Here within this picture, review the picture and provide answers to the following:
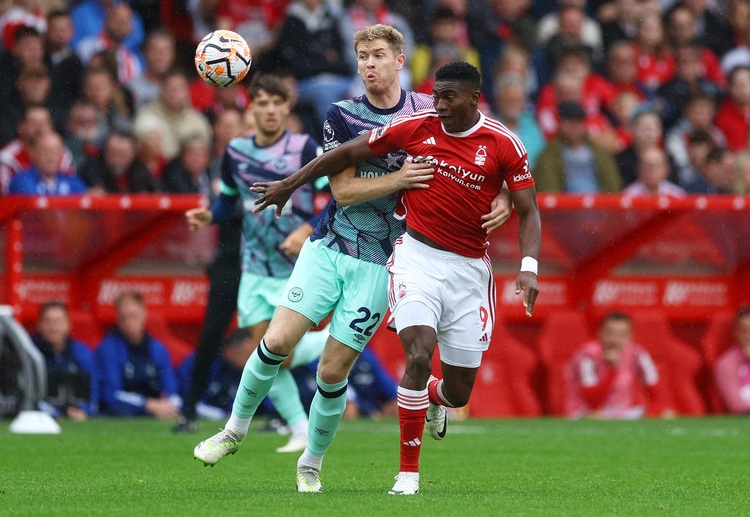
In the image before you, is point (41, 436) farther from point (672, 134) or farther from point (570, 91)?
point (672, 134)

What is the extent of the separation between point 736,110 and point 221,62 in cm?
1199

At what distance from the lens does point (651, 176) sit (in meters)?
16.3

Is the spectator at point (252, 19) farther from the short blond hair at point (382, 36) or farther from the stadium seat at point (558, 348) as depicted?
the short blond hair at point (382, 36)

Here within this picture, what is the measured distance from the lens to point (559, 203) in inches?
571

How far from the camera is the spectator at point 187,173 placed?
14.5 m

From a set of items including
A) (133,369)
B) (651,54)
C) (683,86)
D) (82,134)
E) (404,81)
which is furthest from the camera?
(651,54)

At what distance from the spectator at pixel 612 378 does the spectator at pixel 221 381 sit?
11.8 feet

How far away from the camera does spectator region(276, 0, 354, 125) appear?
16.0m

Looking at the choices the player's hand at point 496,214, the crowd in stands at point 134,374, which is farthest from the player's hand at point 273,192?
the crowd in stands at point 134,374

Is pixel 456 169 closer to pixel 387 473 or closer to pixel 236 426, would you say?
pixel 236 426

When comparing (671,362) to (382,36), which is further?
(671,362)

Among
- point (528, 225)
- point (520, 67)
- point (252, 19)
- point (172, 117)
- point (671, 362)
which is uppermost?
point (252, 19)

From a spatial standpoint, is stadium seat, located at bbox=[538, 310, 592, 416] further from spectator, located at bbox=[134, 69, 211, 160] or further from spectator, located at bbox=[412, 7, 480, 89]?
spectator, located at bbox=[134, 69, 211, 160]

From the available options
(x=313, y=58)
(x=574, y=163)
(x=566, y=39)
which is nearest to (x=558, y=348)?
(x=574, y=163)
